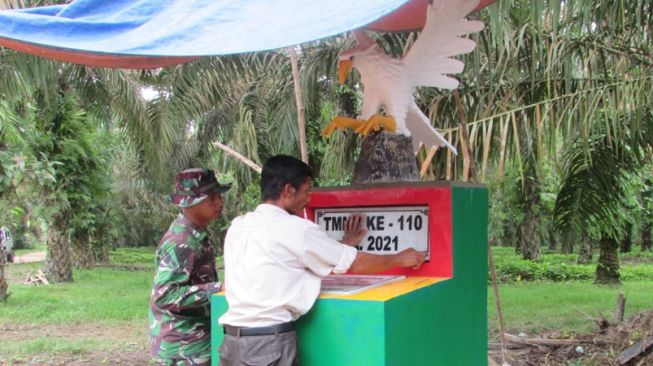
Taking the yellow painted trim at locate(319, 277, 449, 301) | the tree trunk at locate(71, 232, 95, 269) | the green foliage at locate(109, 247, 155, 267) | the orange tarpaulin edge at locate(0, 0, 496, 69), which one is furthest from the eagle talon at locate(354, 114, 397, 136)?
the green foliage at locate(109, 247, 155, 267)

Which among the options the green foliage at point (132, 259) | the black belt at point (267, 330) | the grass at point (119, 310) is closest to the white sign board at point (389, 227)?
the black belt at point (267, 330)

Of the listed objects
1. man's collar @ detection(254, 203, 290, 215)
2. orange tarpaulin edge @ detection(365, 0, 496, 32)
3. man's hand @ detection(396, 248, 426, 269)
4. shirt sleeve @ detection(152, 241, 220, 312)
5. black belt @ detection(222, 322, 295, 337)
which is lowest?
black belt @ detection(222, 322, 295, 337)

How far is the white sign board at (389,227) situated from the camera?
2383 mm

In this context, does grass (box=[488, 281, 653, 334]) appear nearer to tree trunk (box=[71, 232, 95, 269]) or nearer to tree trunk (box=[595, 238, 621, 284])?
tree trunk (box=[595, 238, 621, 284])

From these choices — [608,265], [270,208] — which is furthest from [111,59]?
[608,265]

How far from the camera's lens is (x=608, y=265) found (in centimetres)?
1148

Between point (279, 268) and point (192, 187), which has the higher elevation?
point (192, 187)

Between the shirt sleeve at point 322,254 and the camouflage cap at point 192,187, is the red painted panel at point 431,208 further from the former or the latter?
the camouflage cap at point 192,187

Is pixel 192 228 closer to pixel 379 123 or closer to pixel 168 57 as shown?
pixel 168 57

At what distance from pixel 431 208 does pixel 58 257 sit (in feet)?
36.9

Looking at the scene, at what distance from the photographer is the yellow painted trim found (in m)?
1.89

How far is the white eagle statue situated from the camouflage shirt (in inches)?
33.4

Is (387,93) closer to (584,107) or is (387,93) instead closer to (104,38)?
(104,38)

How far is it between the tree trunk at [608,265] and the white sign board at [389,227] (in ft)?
32.5
